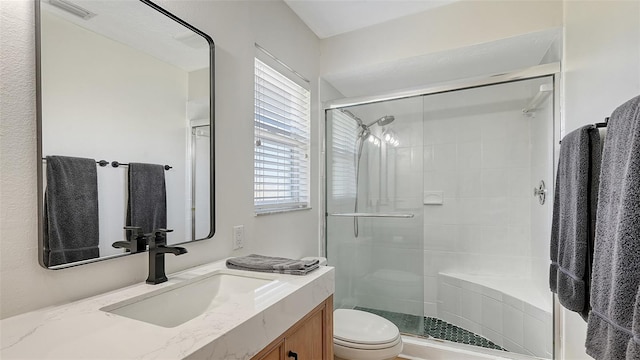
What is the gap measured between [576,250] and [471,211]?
176cm

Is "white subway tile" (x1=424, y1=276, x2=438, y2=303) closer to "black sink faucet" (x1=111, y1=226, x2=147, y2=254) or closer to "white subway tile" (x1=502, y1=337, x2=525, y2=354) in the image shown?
"white subway tile" (x1=502, y1=337, x2=525, y2=354)

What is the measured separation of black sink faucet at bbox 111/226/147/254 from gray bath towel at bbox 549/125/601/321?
5.46 feet

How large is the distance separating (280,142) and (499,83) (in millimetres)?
1547

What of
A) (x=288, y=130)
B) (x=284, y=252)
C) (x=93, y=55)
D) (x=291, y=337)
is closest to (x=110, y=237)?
(x=93, y=55)

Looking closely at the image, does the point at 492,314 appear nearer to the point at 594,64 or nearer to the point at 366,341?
the point at 366,341

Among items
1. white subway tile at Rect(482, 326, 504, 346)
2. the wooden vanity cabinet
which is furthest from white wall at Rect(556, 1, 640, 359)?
the wooden vanity cabinet

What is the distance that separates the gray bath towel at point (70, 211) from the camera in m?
0.90

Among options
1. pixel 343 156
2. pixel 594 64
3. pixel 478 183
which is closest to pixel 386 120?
pixel 343 156

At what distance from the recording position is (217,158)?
4.89ft

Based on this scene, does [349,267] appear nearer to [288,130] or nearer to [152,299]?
[288,130]

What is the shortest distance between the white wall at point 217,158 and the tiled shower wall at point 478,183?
1.31 meters

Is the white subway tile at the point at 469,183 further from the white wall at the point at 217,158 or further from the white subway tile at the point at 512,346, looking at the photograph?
the white wall at the point at 217,158

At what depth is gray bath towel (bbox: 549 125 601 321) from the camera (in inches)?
47.3

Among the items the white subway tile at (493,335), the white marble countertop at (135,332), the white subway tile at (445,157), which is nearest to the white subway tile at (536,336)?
the white subway tile at (493,335)
